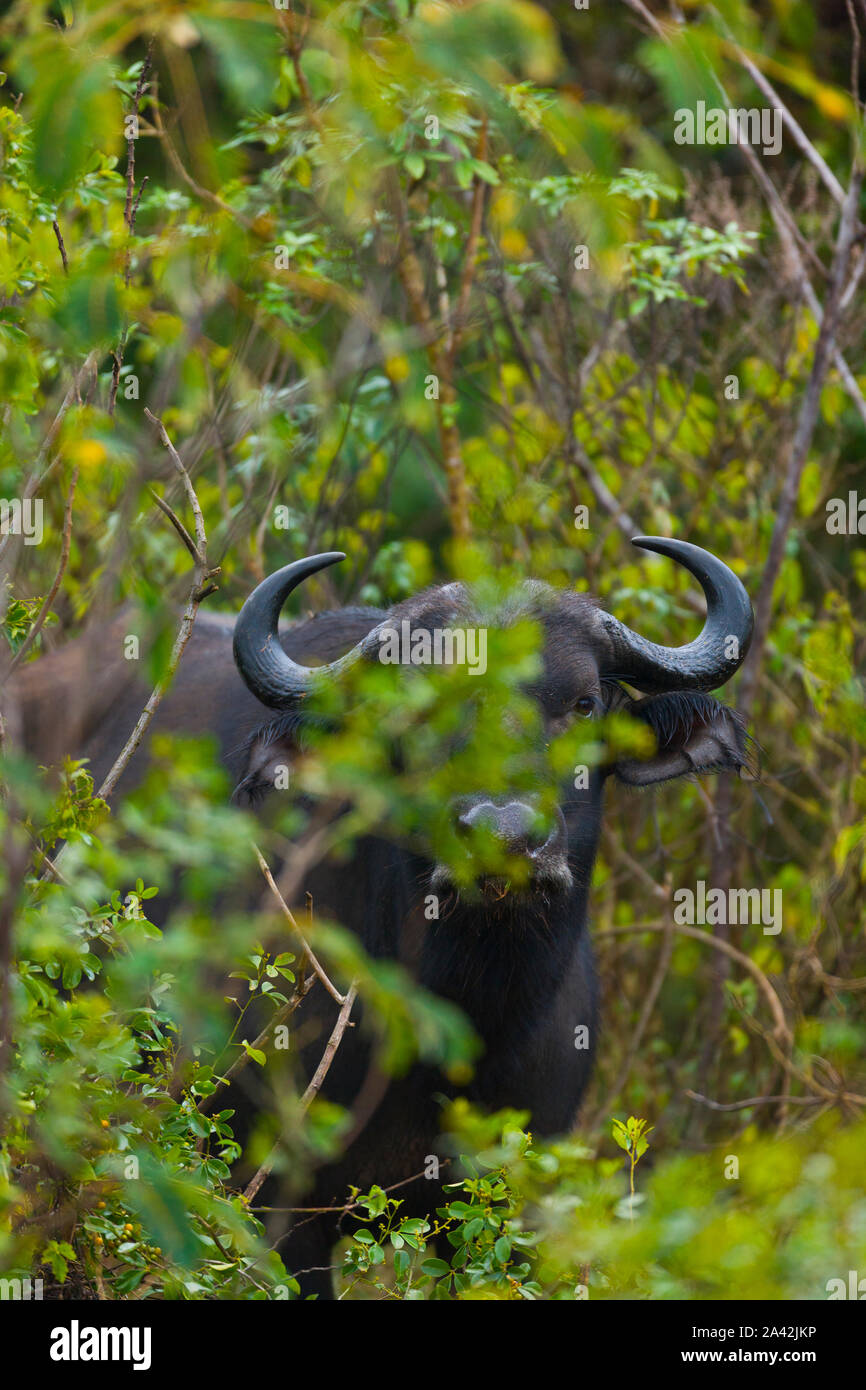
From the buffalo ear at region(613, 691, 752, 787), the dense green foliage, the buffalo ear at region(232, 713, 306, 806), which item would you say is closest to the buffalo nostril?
the dense green foliage

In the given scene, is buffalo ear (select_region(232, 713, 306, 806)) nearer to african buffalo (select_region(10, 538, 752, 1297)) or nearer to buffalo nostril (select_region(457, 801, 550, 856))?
Answer: african buffalo (select_region(10, 538, 752, 1297))

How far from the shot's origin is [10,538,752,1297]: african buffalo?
4277 mm

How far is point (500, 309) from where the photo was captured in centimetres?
677

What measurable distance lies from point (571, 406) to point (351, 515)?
51.1 inches

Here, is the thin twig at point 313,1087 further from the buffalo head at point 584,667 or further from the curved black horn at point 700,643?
the curved black horn at point 700,643

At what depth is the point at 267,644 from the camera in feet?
14.3

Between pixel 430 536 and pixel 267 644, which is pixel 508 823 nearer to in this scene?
pixel 267 644

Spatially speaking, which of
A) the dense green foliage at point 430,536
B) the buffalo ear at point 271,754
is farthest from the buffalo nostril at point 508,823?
the buffalo ear at point 271,754

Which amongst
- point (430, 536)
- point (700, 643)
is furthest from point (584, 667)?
point (430, 536)

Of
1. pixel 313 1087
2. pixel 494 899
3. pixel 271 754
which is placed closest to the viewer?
pixel 313 1087

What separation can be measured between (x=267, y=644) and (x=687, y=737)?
1.38 meters

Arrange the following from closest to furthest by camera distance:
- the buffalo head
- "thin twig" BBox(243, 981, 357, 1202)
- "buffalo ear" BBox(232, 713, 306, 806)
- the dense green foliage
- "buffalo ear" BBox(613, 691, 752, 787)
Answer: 1. the dense green foliage
2. "thin twig" BBox(243, 981, 357, 1202)
3. the buffalo head
4. "buffalo ear" BBox(232, 713, 306, 806)
5. "buffalo ear" BBox(613, 691, 752, 787)

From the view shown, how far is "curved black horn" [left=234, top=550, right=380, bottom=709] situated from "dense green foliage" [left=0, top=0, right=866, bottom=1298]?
0.25m

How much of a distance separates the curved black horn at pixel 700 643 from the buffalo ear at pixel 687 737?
6 centimetres
